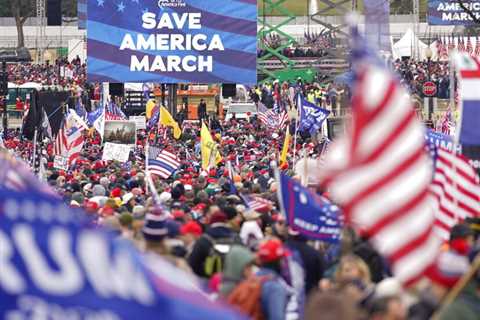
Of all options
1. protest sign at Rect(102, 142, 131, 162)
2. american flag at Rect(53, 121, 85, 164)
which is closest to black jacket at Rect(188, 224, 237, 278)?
american flag at Rect(53, 121, 85, 164)

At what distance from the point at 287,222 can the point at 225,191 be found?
8.23 m

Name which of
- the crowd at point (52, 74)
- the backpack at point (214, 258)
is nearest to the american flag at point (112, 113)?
the crowd at point (52, 74)

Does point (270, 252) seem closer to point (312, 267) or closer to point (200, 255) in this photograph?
point (312, 267)

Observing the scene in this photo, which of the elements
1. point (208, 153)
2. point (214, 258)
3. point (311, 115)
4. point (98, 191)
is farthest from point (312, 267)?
point (311, 115)

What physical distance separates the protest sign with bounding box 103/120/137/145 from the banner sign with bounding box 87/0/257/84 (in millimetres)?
3250

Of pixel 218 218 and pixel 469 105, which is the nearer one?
pixel 469 105

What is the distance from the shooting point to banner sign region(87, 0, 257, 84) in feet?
120

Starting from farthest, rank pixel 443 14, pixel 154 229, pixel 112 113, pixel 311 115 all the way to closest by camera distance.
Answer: pixel 443 14
pixel 112 113
pixel 311 115
pixel 154 229

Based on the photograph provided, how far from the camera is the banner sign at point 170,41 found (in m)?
36.6

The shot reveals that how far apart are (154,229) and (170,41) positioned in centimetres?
2656

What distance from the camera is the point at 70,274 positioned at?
6.02 m

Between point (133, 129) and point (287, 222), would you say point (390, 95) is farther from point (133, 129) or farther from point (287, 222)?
point (133, 129)

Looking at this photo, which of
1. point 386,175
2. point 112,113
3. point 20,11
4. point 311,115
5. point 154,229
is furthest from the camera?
point 20,11

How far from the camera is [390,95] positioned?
7.02 metres
